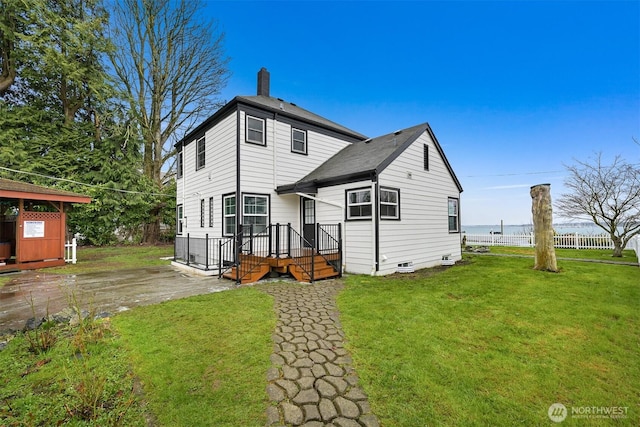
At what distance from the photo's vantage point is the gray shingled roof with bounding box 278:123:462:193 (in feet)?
29.1

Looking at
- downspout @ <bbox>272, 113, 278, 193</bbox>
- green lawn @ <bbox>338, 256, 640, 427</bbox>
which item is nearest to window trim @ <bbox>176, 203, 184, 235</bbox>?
downspout @ <bbox>272, 113, 278, 193</bbox>

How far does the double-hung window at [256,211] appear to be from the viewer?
9.59m

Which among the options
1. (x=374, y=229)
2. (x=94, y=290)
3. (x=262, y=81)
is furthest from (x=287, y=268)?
(x=262, y=81)

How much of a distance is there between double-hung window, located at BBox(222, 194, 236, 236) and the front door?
8.93ft

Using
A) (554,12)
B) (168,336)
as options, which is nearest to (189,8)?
(554,12)

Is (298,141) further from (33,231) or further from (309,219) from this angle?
(33,231)

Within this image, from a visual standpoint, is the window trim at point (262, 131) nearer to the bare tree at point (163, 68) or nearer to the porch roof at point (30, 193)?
the porch roof at point (30, 193)

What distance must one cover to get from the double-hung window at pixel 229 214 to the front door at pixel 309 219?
8.93 ft

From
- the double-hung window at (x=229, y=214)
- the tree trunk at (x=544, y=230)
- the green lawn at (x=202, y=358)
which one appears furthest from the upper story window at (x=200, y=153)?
the tree trunk at (x=544, y=230)

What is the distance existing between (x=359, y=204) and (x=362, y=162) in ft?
5.81

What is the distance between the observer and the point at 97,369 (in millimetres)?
2953

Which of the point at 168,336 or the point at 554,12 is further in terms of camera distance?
the point at 554,12

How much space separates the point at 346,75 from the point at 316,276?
606 inches

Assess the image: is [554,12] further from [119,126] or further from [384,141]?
[119,126]
